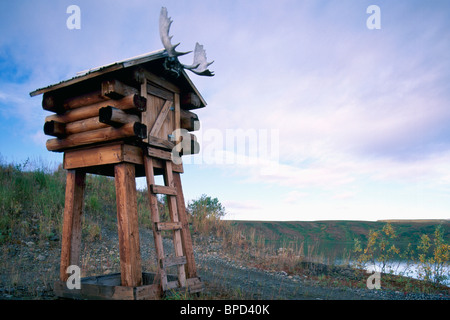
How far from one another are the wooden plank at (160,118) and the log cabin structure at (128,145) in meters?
0.02

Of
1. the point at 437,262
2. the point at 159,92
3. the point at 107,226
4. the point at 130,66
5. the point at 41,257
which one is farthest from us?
the point at 107,226

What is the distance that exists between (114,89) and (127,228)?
7.47 feet

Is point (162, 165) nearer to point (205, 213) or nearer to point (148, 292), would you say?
point (148, 292)

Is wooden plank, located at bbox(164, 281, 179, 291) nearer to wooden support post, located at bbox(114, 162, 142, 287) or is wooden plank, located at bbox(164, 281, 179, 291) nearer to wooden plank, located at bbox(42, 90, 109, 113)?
wooden support post, located at bbox(114, 162, 142, 287)

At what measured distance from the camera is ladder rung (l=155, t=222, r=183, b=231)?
17.9 ft

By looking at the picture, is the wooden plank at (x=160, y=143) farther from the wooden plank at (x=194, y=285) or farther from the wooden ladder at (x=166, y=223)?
the wooden plank at (x=194, y=285)

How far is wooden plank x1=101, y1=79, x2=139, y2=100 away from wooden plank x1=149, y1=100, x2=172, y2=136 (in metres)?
0.74

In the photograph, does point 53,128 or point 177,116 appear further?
point 177,116

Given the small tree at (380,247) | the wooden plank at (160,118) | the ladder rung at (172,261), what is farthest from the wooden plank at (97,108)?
the small tree at (380,247)

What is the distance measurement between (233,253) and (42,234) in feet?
22.2

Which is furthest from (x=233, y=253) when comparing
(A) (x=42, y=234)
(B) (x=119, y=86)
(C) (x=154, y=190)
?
(B) (x=119, y=86)

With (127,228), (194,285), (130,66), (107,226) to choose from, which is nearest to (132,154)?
(127,228)

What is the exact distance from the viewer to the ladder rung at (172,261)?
209 inches

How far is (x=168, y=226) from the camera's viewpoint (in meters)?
5.70
